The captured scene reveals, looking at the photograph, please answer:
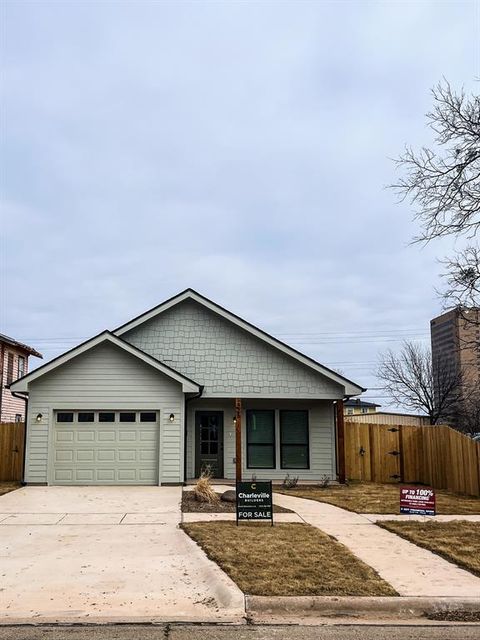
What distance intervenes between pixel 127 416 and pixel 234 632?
12.9 metres

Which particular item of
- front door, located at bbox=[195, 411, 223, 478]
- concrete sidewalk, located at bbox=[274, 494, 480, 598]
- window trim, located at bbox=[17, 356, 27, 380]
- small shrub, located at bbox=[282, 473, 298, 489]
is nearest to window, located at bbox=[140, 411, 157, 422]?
front door, located at bbox=[195, 411, 223, 478]

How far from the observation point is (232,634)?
5.93 metres

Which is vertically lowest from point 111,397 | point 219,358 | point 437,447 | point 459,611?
point 459,611

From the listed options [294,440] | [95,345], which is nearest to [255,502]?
[95,345]

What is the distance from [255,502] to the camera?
1135cm

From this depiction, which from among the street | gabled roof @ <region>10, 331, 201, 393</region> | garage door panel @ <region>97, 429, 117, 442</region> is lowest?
the street

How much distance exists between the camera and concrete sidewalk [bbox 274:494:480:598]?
741 centimetres

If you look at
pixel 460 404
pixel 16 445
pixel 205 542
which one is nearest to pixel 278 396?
pixel 16 445

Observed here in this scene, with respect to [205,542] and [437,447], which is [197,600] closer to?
[205,542]

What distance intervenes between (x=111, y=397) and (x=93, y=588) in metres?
11.2

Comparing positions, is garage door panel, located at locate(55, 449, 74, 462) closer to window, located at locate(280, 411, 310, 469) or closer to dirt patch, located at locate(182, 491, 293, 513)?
dirt patch, located at locate(182, 491, 293, 513)

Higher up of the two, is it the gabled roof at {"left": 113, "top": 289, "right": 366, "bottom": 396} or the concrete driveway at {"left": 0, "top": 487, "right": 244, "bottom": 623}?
the gabled roof at {"left": 113, "top": 289, "right": 366, "bottom": 396}

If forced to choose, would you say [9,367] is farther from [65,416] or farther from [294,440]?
[294,440]

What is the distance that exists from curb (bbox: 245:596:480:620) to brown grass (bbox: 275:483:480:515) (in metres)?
6.74
